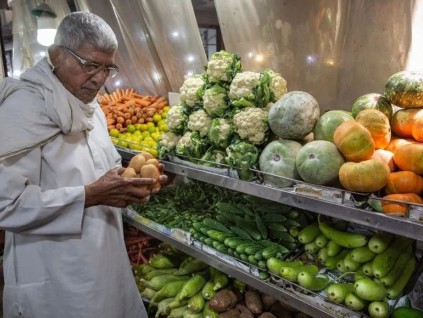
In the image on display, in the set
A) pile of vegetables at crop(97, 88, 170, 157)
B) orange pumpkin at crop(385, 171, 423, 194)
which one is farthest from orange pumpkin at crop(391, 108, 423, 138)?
pile of vegetables at crop(97, 88, 170, 157)

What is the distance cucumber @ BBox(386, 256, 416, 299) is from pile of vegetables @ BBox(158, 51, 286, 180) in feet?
2.64

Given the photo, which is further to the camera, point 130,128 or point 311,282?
point 130,128

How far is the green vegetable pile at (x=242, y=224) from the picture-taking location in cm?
194

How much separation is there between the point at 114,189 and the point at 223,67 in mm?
996

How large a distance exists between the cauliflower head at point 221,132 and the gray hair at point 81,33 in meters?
0.75

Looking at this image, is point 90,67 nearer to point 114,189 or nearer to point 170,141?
point 114,189

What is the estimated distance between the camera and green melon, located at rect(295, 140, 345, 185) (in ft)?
4.74

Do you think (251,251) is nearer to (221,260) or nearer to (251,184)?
(221,260)

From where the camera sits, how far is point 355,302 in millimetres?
1460

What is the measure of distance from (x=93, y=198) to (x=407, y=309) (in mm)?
1411

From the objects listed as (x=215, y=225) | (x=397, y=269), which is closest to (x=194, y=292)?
(x=215, y=225)

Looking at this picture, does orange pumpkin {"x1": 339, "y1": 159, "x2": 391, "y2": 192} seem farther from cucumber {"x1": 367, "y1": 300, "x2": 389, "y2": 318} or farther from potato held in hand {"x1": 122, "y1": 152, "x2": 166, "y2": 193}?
potato held in hand {"x1": 122, "y1": 152, "x2": 166, "y2": 193}

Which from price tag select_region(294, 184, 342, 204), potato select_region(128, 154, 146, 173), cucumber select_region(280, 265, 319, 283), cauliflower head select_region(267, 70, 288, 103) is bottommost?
cucumber select_region(280, 265, 319, 283)

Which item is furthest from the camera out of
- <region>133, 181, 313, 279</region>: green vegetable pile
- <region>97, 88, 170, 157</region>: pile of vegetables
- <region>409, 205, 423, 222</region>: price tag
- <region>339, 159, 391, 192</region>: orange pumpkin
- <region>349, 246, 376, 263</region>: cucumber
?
<region>97, 88, 170, 157</region>: pile of vegetables
